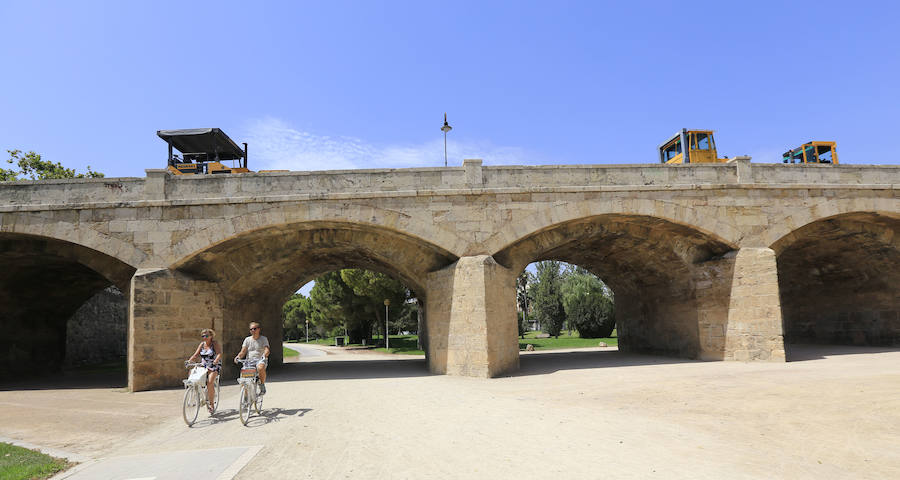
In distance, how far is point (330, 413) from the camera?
24.5 feet

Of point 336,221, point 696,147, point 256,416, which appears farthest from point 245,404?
point 696,147

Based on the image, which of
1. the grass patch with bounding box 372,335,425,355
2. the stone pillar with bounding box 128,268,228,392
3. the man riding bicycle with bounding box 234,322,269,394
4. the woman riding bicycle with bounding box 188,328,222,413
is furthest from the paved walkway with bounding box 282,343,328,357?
the man riding bicycle with bounding box 234,322,269,394

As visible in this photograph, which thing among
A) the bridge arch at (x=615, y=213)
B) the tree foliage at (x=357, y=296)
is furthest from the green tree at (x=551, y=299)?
the bridge arch at (x=615, y=213)

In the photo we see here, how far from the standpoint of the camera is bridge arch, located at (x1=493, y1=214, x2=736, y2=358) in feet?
42.5

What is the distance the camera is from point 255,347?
736 cm

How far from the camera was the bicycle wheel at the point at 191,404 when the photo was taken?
6957 mm

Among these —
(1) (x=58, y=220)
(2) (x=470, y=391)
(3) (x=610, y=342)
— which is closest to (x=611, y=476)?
(2) (x=470, y=391)

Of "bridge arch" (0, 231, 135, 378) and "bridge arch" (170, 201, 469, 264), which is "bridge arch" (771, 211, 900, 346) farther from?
"bridge arch" (0, 231, 135, 378)

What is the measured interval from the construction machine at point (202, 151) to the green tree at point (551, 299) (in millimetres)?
22961

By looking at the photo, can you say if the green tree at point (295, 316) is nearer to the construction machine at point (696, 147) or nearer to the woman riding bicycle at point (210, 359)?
the construction machine at point (696, 147)

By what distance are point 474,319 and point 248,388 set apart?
5649 millimetres

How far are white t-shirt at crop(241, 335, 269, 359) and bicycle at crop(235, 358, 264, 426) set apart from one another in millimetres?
83

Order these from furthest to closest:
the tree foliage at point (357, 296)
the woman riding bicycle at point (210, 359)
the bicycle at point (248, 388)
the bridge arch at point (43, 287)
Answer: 1. the tree foliage at point (357, 296)
2. the bridge arch at point (43, 287)
3. the woman riding bicycle at point (210, 359)
4. the bicycle at point (248, 388)

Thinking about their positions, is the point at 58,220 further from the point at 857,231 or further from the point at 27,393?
the point at 857,231
